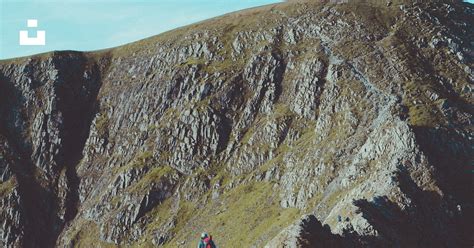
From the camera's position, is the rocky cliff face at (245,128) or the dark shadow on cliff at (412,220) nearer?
the dark shadow on cliff at (412,220)

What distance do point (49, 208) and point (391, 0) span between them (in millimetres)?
109573

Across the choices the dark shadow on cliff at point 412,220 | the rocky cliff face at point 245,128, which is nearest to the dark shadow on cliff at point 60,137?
the rocky cliff face at point 245,128

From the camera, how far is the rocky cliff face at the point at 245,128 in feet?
294

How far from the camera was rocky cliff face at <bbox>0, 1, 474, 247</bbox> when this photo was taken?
294 ft

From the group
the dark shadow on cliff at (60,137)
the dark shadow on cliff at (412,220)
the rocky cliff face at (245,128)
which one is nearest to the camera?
the dark shadow on cliff at (412,220)

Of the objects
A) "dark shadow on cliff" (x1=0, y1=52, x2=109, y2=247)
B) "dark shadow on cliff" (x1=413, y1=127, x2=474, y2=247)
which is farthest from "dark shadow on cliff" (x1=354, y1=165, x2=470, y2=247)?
"dark shadow on cliff" (x1=0, y1=52, x2=109, y2=247)

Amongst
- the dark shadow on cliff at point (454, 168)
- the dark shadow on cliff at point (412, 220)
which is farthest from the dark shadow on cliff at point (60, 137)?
the dark shadow on cliff at point (412, 220)

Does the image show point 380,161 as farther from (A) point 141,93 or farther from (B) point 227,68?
(A) point 141,93

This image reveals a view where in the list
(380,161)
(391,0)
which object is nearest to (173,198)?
(380,161)

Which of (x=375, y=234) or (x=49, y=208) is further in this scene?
(x=49, y=208)

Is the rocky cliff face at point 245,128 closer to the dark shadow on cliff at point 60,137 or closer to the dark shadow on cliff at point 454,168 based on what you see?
the dark shadow on cliff at point 454,168

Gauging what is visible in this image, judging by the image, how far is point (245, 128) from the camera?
442ft

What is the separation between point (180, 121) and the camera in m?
141

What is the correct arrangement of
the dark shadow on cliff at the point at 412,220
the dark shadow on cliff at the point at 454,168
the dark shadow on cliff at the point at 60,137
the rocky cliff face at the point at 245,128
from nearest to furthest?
the dark shadow on cliff at the point at 412,220 < the dark shadow on cliff at the point at 454,168 < the rocky cliff face at the point at 245,128 < the dark shadow on cliff at the point at 60,137
